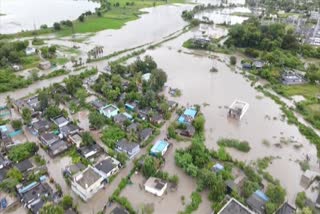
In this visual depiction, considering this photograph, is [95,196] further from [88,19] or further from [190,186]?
[88,19]

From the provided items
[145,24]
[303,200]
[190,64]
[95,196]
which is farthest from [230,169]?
[145,24]

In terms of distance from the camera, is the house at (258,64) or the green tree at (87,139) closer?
the green tree at (87,139)

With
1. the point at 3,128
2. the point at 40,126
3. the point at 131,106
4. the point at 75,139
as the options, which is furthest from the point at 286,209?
the point at 3,128

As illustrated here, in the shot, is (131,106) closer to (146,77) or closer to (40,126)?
(146,77)

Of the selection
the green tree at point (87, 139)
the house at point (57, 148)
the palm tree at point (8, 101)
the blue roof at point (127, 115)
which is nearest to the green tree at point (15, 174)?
the house at point (57, 148)

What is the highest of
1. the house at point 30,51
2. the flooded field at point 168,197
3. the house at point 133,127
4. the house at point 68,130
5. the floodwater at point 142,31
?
the floodwater at point 142,31

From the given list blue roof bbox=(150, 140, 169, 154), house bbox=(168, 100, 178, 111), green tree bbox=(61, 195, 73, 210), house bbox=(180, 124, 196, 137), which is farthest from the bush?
house bbox=(168, 100, 178, 111)

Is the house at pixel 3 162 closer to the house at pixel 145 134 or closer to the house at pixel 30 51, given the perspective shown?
the house at pixel 145 134
